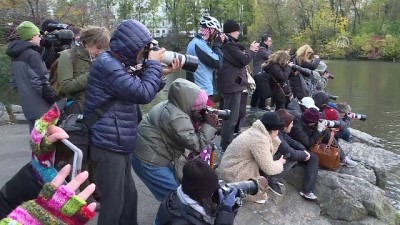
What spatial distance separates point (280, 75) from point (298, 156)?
1864 mm

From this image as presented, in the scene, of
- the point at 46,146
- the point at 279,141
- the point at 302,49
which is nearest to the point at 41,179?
the point at 46,146

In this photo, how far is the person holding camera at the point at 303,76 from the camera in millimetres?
6859

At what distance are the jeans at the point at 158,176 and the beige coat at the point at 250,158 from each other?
0.99 m

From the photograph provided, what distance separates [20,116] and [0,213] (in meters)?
6.38

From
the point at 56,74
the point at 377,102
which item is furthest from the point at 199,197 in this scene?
the point at 377,102

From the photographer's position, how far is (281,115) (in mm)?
4531

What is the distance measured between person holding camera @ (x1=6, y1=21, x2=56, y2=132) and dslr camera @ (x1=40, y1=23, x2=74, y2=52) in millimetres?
430

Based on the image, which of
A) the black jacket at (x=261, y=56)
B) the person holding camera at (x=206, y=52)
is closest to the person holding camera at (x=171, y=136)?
the person holding camera at (x=206, y=52)

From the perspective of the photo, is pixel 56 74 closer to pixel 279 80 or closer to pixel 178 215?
pixel 178 215

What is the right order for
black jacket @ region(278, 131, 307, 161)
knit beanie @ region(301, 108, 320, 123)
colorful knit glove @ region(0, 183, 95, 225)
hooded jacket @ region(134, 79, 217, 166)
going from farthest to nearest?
knit beanie @ region(301, 108, 320, 123), black jacket @ region(278, 131, 307, 161), hooded jacket @ region(134, 79, 217, 166), colorful knit glove @ region(0, 183, 95, 225)

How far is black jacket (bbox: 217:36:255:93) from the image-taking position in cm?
508

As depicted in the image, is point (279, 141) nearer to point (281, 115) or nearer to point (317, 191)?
point (281, 115)

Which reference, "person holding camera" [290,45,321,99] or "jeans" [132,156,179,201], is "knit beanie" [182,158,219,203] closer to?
"jeans" [132,156,179,201]

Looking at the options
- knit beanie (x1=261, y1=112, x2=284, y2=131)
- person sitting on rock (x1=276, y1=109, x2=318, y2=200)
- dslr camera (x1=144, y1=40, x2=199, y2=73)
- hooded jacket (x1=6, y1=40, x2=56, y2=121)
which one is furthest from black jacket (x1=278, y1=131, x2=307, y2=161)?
hooded jacket (x1=6, y1=40, x2=56, y2=121)
